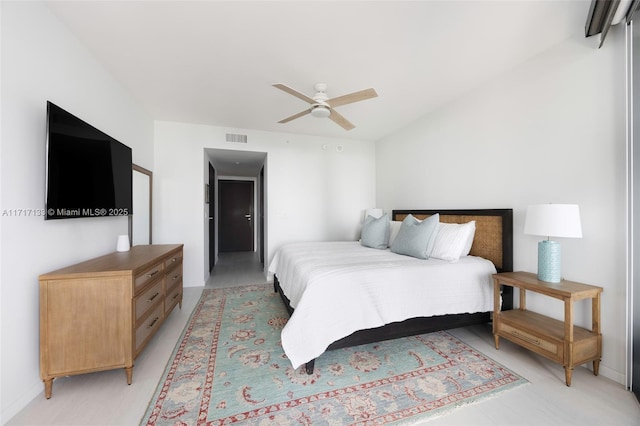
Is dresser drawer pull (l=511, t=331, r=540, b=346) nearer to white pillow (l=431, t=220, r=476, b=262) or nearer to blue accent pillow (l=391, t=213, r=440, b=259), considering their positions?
white pillow (l=431, t=220, r=476, b=262)

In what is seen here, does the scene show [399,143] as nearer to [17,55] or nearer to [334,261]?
[334,261]

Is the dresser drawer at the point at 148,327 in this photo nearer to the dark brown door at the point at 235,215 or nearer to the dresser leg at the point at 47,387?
the dresser leg at the point at 47,387

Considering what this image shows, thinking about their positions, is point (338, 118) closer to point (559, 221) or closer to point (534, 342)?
point (559, 221)

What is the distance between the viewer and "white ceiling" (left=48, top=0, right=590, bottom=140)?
171 centimetres

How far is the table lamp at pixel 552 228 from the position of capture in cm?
175

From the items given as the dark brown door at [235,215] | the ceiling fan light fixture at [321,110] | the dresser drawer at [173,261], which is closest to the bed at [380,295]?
the dresser drawer at [173,261]

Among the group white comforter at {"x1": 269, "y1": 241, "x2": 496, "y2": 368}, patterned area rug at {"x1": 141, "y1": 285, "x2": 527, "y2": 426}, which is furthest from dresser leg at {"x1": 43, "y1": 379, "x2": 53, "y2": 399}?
white comforter at {"x1": 269, "y1": 241, "x2": 496, "y2": 368}

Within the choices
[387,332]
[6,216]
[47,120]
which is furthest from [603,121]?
[6,216]

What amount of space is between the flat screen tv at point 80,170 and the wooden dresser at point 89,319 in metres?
0.46

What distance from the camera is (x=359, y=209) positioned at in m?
4.86

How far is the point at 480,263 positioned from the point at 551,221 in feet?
2.44

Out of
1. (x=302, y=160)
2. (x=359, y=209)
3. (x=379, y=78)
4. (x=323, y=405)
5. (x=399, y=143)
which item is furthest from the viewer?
(x=359, y=209)

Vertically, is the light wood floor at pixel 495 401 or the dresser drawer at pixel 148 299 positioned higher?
the dresser drawer at pixel 148 299

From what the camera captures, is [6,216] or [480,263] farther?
[480,263]
